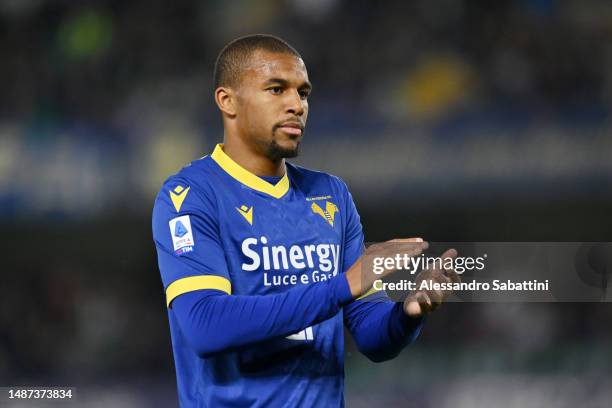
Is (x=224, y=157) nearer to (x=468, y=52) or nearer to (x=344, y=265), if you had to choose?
(x=344, y=265)

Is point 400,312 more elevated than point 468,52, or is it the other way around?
point 468,52

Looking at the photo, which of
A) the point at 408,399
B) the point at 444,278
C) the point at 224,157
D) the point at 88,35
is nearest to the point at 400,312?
the point at 444,278

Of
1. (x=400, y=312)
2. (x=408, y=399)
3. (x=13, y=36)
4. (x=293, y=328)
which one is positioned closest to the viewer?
(x=293, y=328)

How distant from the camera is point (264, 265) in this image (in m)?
2.43

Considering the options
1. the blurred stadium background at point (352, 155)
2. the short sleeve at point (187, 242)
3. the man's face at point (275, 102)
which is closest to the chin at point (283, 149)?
the man's face at point (275, 102)

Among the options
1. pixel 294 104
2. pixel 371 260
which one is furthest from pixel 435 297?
pixel 294 104

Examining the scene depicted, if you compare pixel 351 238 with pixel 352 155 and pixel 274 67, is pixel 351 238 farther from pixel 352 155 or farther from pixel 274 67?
pixel 352 155

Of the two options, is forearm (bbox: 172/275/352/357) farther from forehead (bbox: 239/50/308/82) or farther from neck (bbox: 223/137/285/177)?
forehead (bbox: 239/50/308/82)

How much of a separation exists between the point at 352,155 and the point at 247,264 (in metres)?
4.29

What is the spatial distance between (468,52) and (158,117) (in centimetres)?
269

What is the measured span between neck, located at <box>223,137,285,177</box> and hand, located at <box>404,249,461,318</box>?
63 centimetres

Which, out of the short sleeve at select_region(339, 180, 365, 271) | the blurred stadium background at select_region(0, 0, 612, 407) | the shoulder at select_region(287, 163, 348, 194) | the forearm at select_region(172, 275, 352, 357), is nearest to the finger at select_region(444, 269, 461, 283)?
the forearm at select_region(172, 275, 352, 357)

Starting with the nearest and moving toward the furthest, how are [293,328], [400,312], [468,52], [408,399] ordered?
[293,328] < [400,312] < [408,399] < [468,52]

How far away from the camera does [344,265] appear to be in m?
2.69
